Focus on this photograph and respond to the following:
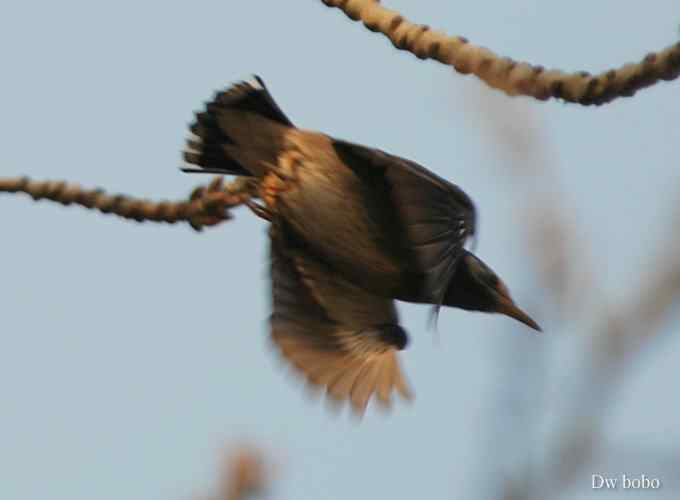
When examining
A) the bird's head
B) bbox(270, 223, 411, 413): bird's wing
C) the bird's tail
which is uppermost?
the bird's tail

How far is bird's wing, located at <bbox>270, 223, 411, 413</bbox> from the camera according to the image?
3.77 m

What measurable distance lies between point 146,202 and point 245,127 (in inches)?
43.9

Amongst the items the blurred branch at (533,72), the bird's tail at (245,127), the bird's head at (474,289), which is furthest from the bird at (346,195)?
the blurred branch at (533,72)

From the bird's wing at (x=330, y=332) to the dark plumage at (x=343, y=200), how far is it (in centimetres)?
1

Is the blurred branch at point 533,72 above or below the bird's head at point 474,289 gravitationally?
above

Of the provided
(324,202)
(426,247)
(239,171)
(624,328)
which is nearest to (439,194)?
(426,247)

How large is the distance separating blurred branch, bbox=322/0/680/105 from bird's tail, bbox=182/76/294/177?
3.67 feet

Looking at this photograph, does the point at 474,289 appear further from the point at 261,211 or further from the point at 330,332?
the point at 261,211

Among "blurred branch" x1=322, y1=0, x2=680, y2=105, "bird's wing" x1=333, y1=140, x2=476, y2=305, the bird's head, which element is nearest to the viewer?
"blurred branch" x1=322, y1=0, x2=680, y2=105

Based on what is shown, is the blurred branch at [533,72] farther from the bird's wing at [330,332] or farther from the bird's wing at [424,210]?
the bird's wing at [330,332]

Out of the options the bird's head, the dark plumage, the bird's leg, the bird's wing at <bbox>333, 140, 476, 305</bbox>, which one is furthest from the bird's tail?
the bird's head

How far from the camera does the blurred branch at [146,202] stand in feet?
9.36

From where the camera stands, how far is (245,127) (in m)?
4.04

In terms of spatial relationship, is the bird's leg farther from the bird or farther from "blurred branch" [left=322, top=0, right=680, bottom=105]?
"blurred branch" [left=322, top=0, right=680, bottom=105]
